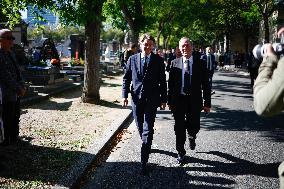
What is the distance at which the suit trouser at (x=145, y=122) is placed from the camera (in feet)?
19.7

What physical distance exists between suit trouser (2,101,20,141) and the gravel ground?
24 centimetres

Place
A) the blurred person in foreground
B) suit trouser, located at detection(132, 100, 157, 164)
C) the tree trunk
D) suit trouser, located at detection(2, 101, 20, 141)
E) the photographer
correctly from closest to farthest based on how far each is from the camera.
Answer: the photographer < suit trouser, located at detection(132, 100, 157, 164) < the blurred person in foreground < suit trouser, located at detection(2, 101, 20, 141) < the tree trunk

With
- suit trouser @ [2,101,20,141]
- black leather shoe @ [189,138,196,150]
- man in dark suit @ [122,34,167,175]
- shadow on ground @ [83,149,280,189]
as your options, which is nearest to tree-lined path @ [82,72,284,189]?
shadow on ground @ [83,149,280,189]

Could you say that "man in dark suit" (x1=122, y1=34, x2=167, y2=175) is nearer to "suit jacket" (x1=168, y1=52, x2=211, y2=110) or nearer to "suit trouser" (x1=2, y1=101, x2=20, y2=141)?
"suit jacket" (x1=168, y1=52, x2=211, y2=110)

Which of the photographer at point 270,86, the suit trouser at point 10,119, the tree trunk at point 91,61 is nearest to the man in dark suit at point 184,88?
the suit trouser at point 10,119

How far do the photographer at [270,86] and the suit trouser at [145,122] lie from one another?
3.67 m

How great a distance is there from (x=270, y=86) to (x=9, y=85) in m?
5.31

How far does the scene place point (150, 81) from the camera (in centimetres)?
623

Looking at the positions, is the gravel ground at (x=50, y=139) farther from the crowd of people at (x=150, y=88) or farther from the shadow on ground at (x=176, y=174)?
the shadow on ground at (x=176, y=174)

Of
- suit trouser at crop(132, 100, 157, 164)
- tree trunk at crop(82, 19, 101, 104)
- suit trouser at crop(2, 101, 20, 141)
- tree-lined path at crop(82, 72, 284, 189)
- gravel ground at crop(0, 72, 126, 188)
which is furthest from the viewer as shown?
tree trunk at crop(82, 19, 101, 104)

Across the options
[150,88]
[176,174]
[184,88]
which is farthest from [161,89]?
[176,174]

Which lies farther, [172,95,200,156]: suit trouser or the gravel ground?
[172,95,200,156]: suit trouser

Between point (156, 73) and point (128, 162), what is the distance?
5.24 ft

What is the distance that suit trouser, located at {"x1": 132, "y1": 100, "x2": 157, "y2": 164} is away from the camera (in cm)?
602
